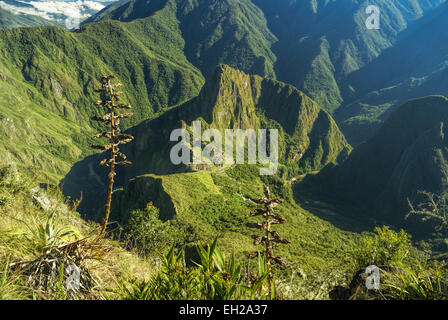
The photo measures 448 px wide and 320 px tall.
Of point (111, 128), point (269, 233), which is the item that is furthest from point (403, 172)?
point (111, 128)

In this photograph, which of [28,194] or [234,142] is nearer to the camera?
[28,194]

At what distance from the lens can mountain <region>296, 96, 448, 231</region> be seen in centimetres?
16338

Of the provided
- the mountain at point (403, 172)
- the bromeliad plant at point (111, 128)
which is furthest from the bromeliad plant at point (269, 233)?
the mountain at point (403, 172)

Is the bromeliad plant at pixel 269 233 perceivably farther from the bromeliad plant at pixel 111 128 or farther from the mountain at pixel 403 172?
the mountain at pixel 403 172

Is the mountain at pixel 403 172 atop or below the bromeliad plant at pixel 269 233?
atop

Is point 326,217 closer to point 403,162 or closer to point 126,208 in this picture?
point 403,162

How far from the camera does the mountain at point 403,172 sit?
163375 mm

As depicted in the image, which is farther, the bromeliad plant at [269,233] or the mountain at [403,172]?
the mountain at [403,172]

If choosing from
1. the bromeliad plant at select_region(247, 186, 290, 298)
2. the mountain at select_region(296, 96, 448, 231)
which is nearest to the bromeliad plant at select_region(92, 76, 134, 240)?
the bromeliad plant at select_region(247, 186, 290, 298)

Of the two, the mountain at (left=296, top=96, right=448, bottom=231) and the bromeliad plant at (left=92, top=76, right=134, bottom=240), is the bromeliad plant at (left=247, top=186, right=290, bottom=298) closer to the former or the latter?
the bromeliad plant at (left=92, top=76, right=134, bottom=240)

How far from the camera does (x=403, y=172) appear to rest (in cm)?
17550

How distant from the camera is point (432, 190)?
16138cm

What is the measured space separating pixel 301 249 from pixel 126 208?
57.4 meters
